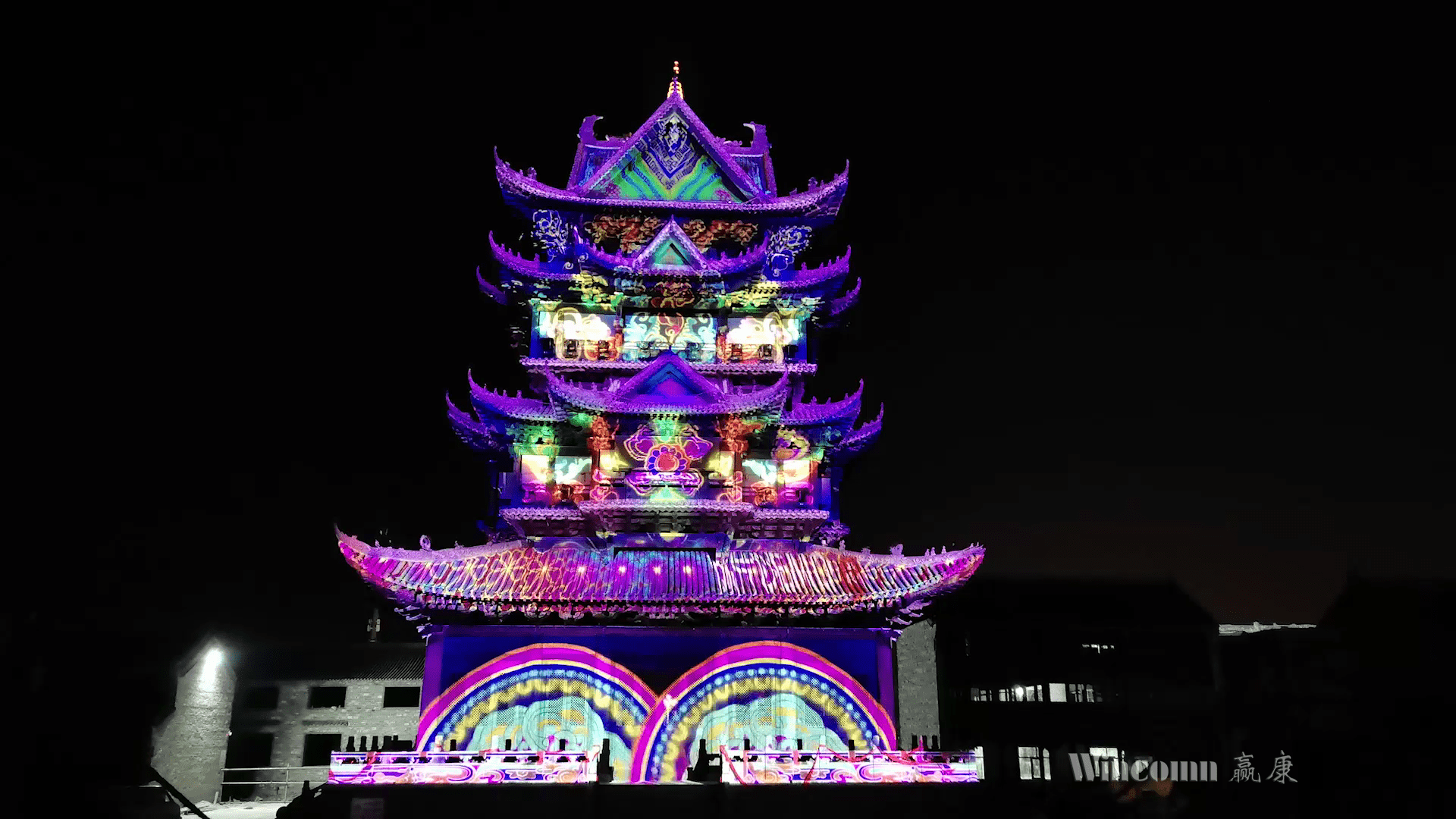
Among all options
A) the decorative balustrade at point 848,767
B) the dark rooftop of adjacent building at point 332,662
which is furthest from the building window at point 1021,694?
the dark rooftop of adjacent building at point 332,662

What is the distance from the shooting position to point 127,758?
16203mm

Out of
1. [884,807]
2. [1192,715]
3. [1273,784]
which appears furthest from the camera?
[1192,715]

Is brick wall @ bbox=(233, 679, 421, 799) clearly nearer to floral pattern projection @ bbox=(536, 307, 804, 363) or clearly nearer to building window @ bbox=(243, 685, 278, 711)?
building window @ bbox=(243, 685, 278, 711)

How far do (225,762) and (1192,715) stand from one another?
3669cm

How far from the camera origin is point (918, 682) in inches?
1543

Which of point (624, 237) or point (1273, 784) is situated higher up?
point (624, 237)

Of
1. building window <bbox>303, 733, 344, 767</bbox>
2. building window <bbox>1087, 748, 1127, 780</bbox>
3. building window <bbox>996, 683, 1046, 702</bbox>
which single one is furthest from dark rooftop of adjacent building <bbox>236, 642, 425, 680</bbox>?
building window <bbox>1087, 748, 1127, 780</bbox>

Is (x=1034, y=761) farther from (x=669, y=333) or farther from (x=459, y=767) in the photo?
(x=459, y=767)

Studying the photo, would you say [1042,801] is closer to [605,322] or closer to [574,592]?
[574,592]

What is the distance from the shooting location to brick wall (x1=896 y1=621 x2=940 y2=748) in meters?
38.6

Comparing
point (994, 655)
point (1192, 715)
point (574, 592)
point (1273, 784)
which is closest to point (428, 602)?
point (574, 592)

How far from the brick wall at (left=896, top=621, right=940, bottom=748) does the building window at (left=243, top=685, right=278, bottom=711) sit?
2340 centimetres

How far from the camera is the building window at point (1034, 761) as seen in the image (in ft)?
126

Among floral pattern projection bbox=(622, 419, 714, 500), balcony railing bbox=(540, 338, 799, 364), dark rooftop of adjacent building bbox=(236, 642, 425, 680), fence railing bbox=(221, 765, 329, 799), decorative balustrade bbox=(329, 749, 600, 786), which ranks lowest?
fence railing bbox=(221, 765, 329, 799)
